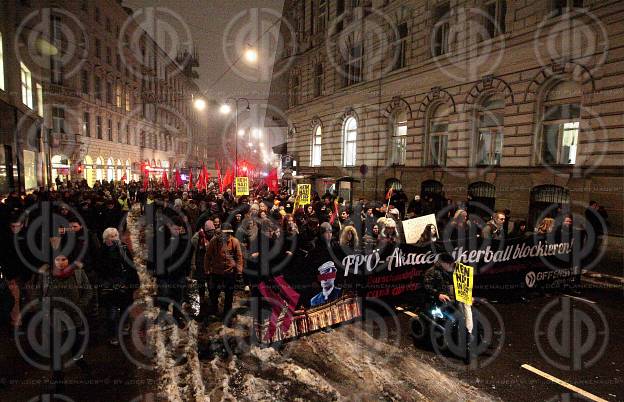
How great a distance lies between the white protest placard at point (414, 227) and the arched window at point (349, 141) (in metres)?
16.2

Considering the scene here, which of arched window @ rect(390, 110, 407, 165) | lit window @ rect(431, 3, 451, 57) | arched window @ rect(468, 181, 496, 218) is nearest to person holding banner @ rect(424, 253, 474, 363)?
arched window @ rect(468, 181, 496, 218)

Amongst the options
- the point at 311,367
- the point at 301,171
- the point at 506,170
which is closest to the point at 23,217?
the point at 311,367

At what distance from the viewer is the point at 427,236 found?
30.8 feet

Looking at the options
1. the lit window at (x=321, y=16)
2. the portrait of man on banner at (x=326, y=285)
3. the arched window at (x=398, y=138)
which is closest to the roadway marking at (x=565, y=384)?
the portrait of man on banner at (x=326, y=285)

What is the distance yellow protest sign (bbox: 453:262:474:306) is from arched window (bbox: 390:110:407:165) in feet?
55.6

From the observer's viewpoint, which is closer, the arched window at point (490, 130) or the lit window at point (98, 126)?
the arched window at point (490, 130)

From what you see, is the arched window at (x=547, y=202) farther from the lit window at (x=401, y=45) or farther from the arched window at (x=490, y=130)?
the lit window at (x=401, y=45)

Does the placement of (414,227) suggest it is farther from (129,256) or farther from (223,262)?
(129,256)

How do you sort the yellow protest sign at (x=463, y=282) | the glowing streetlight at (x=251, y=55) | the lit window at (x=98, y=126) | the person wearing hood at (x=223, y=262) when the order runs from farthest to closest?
1. the lit window at (x=98, y=126)
2. the glowing streetlight at (x=251, y=55)
3. the person wearing hood at (x=223, y=262)
4. the yellow protest sign at (x=463, y=282)

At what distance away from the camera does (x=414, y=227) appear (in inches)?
388

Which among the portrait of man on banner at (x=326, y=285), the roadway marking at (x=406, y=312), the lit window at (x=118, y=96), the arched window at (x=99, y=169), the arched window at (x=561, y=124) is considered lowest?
the roadway marking at (x=406, y=312)

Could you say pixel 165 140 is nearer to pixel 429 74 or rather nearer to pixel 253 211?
pixel 429 74

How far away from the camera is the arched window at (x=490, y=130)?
16.4 meters

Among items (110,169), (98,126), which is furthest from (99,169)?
(98,126)
